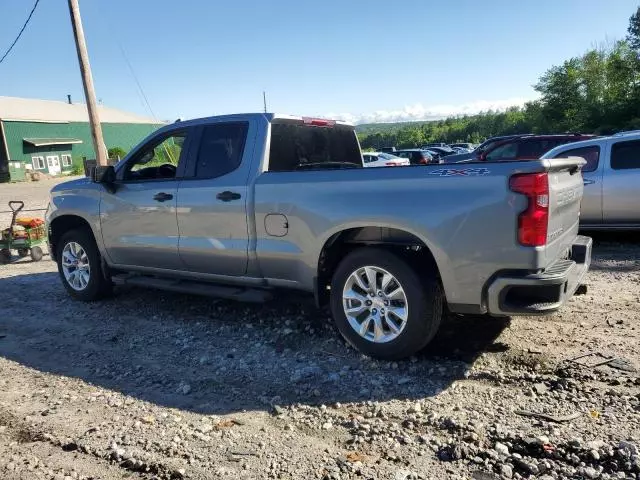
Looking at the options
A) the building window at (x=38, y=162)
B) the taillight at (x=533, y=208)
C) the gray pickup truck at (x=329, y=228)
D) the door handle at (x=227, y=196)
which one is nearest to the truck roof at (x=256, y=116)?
the gray pickup truck at (x=329, y=228)

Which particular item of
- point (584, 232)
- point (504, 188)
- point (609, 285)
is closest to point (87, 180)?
point (504, 188)

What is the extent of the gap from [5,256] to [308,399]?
8.23 m

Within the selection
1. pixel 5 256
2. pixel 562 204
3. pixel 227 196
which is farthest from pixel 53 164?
pixel 562 204

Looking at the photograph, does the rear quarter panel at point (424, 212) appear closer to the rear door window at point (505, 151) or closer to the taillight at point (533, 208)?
the taillight at point (533, 208)

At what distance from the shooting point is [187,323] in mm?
5555

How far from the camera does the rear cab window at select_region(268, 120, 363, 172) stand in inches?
204

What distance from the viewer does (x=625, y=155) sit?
8203 millimetres

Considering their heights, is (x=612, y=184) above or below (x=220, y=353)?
above

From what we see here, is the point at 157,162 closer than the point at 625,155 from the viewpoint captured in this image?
Yes

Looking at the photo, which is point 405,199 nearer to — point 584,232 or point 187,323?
point 187,323

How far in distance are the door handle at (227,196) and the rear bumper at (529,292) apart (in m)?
2.39

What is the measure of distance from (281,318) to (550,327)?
257cm

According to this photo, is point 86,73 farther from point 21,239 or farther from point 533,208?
point 533,208

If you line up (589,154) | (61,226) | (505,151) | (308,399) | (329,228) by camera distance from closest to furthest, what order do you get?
(308,399) < (329,228) < (61,226) < (589,154) < (505,151)
